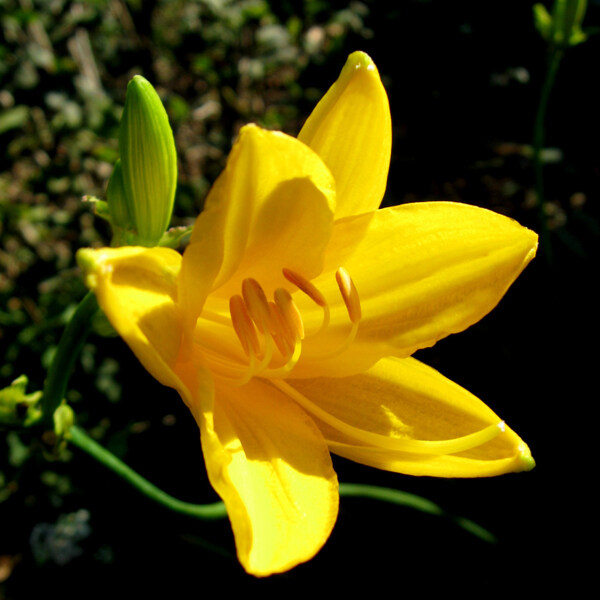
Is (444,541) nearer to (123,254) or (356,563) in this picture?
(356,563)

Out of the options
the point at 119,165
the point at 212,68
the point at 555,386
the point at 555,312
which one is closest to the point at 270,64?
the point at 212,68

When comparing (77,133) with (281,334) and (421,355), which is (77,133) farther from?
(281,334)

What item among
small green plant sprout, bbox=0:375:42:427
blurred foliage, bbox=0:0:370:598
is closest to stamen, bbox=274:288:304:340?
small green plant sprout, bbox=0:375:42:427

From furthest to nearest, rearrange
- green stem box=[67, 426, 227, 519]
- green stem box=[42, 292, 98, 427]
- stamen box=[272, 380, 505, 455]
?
green stem box=[67, 426, 227, 519], green stem box=[42, 292, 98, 427], stamen box=[272, 380, 505, 455]

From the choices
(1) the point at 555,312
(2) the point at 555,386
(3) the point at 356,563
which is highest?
(1) the point at 555,312

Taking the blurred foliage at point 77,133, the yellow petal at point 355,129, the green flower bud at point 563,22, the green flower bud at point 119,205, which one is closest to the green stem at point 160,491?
the blurred foliage at point 77,133

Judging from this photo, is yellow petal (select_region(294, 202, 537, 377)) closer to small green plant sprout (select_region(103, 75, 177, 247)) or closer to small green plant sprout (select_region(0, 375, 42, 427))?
small green plant sprout (select_region(103, 75, 177, 247))
